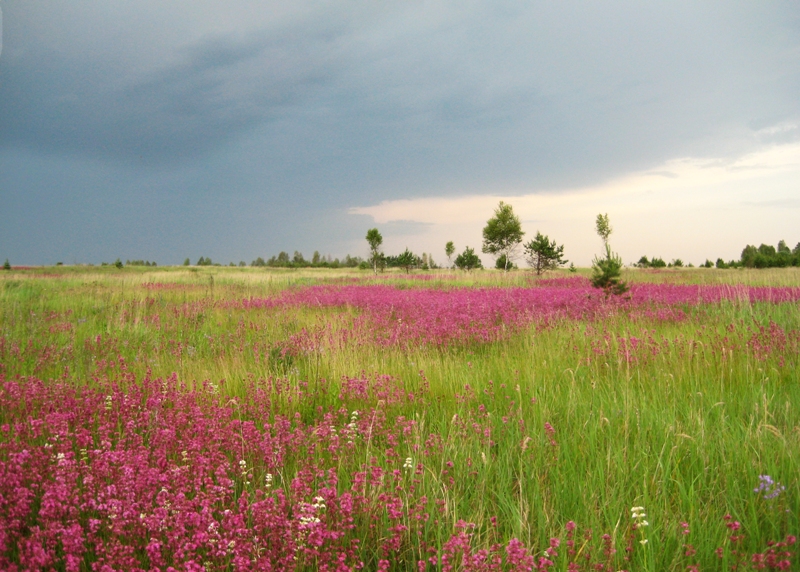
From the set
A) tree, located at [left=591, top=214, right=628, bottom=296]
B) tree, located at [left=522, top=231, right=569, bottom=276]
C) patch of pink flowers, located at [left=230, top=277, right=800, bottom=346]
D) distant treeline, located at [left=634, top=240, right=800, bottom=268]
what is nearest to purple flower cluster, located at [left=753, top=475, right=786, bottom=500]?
patch of pink flowers, located at [left=230, top=277, right=800, bottom=346]

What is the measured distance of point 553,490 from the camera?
8.53 feet

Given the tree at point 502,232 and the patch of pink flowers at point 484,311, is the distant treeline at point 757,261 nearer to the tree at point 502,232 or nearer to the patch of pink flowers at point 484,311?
the tree at point 502,232

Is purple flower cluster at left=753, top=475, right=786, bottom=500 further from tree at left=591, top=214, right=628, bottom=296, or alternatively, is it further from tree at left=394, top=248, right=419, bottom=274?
tree at left=394, top=248, right=419, bottom=274

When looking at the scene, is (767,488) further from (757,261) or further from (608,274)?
(757,261)

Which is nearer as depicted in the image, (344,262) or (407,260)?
(407,260)

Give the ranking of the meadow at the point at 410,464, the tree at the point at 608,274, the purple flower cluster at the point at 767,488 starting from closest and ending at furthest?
the meadow at the point at 410,464
the purple flower cluster at the point at 767,488
the tree at the point at 608,274

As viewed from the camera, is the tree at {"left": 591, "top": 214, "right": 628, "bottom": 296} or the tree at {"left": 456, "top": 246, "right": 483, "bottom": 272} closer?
the tree at {"left": 591, "top": 214, "right": 628, "bottom": 296}

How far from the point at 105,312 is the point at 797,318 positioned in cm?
1562

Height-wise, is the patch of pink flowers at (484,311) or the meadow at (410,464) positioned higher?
the patch of pink flowers at (484,311)

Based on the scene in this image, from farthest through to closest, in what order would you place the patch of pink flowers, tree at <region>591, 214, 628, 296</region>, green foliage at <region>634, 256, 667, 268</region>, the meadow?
green foliage at <region>634, 256, 667, 268</region> → tree at <region>591, 214, 628, 296</region> → the patch of pink flowers → the meadow

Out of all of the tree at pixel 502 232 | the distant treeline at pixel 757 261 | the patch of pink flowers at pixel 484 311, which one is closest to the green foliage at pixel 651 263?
the distant treeline at pixel 757 261

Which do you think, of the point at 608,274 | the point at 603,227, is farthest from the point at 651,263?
the point at 608,274

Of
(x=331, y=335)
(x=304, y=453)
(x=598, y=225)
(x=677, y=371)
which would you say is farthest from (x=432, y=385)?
(x=598, y=225)

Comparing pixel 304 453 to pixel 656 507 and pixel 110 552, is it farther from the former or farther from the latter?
pixel 656 507
